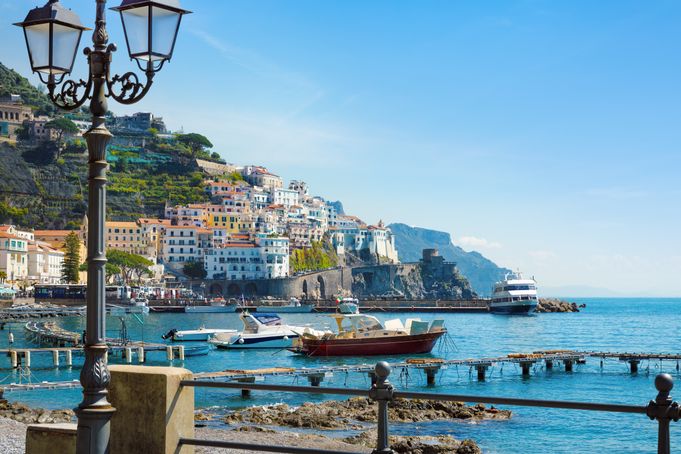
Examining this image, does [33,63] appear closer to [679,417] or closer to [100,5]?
[100,5]

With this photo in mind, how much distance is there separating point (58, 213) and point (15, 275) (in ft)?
118

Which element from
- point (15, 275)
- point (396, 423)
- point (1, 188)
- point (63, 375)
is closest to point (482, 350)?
point (63, 375)

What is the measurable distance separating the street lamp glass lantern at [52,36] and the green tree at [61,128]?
176736 millimetres

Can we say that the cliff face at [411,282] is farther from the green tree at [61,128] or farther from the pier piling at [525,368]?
the pier piling at [525,368]

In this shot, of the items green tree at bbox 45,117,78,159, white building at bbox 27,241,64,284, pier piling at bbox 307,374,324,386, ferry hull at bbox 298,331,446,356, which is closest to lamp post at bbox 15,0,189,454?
pier piling at bbox 307,374,324,386

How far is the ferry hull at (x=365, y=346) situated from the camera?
51.8 meters

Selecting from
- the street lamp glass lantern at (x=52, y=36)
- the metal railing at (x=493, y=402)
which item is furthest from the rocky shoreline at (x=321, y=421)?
the street lamp glass lantern at (x=52, y=36)

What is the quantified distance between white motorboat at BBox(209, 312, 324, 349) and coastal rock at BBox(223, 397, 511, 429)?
3120 centimetres

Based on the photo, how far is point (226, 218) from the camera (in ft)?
540

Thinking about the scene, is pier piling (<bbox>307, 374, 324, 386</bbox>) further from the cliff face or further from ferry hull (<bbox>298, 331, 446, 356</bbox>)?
the cliff face

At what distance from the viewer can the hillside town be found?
134 metres

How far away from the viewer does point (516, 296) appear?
123750 mm

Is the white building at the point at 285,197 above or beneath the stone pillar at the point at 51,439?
above

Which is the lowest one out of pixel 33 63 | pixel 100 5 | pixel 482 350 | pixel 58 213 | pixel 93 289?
pixel 482 350
